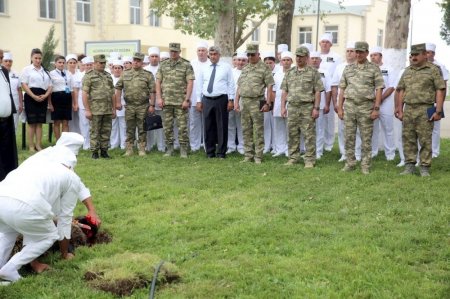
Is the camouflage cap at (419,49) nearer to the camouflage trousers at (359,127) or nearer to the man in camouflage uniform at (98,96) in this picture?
the camouflage trousers at (359,127)

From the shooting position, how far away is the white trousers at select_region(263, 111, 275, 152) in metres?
11.8

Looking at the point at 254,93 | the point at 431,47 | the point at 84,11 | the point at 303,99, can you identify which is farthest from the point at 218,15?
the point at 84,11

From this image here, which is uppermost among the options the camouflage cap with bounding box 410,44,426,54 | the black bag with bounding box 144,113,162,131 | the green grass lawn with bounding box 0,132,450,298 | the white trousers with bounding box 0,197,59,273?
the camouflage cap with bounding box 410,44,426,54

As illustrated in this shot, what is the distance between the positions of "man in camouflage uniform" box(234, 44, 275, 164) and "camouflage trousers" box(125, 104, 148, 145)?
1972 mm

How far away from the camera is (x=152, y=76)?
11344 millimetres

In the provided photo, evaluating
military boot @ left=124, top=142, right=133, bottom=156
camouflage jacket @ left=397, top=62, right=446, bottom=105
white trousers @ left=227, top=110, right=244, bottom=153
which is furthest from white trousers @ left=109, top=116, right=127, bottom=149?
camouflage jacket @ left=397, top=62, right=446, bottom=105

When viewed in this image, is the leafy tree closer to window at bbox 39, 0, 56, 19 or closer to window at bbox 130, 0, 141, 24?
window at bbox 39, 0, 56, 19

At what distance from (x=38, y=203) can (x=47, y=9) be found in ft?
95.3

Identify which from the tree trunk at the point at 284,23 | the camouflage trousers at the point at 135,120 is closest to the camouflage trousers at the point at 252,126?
the camouflage trousers at the point at 135,120

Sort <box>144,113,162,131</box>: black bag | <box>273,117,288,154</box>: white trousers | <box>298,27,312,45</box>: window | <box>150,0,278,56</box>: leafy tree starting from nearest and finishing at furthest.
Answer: <box>144,113,162,131</box>: black bag → <box>273,117,288,154</box>: white trousers → <box>150,0,278,56</box>: leafy tree → <box>298,27,312,45</box>: window

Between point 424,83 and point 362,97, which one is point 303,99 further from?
point 424,83

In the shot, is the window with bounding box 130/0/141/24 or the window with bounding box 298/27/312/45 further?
the window with bounding box 298/27/312/45

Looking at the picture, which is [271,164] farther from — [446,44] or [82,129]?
[446,44]

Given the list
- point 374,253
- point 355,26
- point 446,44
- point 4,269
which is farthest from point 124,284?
point 355,26
